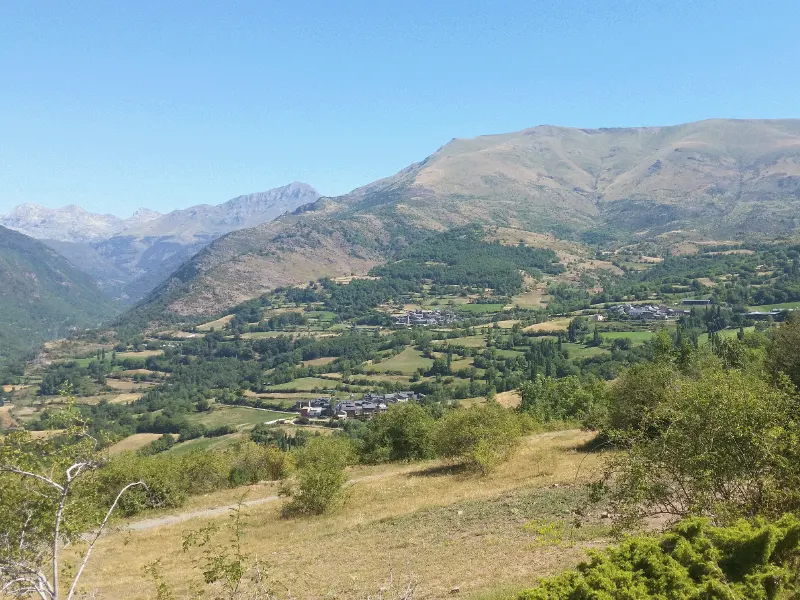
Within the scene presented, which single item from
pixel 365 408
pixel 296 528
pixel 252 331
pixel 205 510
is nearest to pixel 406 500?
pixel 296 528

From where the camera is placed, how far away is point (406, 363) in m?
133

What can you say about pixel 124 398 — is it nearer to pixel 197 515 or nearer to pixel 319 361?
pixel 319 361

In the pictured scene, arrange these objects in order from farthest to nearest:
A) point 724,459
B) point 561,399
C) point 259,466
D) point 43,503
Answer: point 561,399
point 259,466
point 43,503
point 724,459

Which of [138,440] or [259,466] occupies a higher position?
[259,466]

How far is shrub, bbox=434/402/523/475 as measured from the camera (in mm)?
34906

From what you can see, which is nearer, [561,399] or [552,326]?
[561,399]

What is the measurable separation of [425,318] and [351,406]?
8353cm

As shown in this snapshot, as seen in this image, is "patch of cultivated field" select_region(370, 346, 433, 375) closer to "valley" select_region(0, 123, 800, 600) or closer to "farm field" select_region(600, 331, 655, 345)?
"valley" select_region(0, 123, 800, 600)

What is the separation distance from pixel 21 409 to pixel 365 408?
90313 mm

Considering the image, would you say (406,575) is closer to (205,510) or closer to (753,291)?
(205,510)

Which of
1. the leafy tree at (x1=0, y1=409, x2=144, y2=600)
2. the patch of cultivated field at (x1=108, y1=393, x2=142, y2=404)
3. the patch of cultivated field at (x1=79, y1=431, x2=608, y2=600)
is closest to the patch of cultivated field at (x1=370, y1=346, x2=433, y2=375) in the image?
the patch of cultivated field at (x1=108, y1=393, x2=142, y2=404)

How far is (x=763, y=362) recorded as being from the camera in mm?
40469

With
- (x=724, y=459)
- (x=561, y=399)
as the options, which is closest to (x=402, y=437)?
(x=561, y=399)

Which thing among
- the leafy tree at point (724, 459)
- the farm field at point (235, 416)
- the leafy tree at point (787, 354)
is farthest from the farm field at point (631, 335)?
the leafy tree at point (724, 459)
